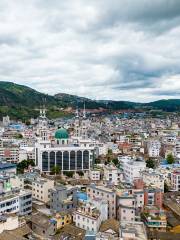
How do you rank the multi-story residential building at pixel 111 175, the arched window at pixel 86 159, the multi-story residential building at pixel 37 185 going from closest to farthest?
the multi-story residential building at pixel 37 185, the multi-story residential building at pixel 111 175, the arched window at pixel 86 159

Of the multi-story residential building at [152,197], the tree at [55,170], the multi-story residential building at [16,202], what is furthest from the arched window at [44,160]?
the multi-story residential building at [152,197]

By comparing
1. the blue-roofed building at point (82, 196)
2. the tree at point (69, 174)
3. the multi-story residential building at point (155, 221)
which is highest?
the blue-roofed building at point (82, 196)

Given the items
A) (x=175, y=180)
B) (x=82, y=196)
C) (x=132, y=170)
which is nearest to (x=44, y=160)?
(x=132, y=170)

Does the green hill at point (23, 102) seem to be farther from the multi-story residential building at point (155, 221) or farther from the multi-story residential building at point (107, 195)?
the multi-story residential building at point (155, 221)

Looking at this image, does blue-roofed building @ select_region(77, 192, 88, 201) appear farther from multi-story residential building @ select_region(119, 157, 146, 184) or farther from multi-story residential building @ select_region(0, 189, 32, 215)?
multi-story residential building @ select_region(119, 157, 146, 184)

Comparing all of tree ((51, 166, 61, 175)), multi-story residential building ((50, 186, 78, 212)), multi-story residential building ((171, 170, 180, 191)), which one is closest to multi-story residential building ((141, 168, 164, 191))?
multi-story residential building ((171, 170, 180, 191))

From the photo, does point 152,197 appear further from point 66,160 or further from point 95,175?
point 66,160

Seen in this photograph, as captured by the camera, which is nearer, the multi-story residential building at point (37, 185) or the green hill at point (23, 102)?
the multi-story residential building at point (37, 185)

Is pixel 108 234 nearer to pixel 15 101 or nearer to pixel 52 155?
pixel 52 155
